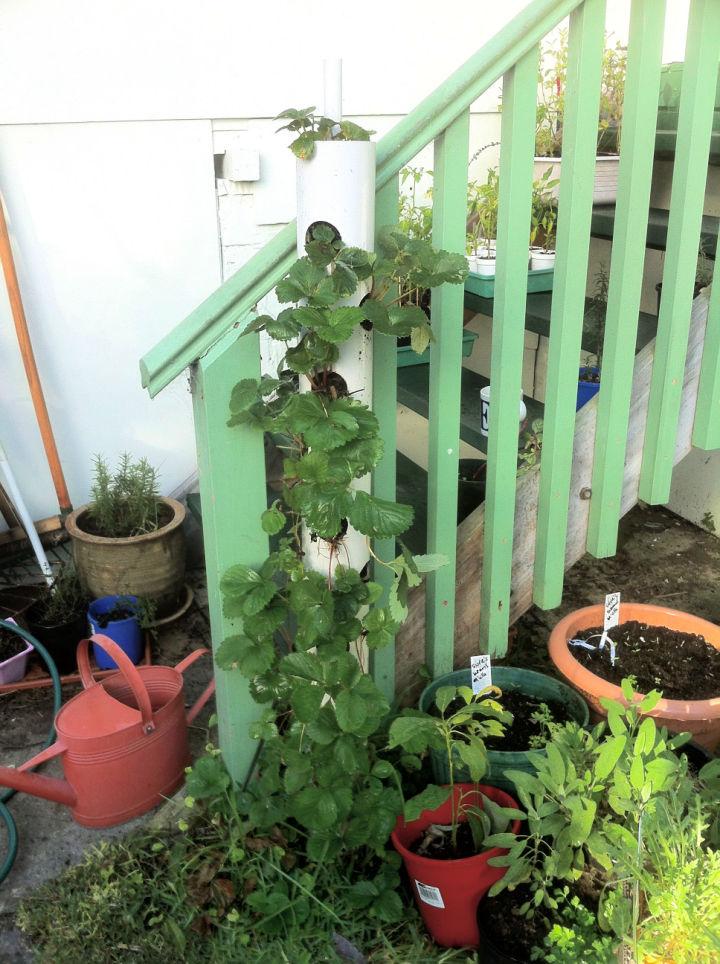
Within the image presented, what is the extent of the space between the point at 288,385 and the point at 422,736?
2.64 ft

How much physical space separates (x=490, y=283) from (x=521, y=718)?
139cm

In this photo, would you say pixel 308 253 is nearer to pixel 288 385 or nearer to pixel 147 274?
pixel 288 385

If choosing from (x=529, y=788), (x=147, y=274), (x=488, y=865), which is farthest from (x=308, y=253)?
(x=147, y=274)

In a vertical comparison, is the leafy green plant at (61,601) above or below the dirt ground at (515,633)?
above

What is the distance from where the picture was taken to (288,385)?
6.07 ft

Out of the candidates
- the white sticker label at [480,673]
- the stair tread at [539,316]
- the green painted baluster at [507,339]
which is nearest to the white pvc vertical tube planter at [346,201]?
the green painted baluster at [507,339]

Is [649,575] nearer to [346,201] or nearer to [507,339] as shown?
[507,339]

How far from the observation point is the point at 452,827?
195cm

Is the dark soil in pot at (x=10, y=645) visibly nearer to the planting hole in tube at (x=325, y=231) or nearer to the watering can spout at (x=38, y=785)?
the watering can spout at (x=38, y=785)

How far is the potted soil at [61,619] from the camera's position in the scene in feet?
10.0

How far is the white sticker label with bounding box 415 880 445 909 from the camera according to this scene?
1869 mm

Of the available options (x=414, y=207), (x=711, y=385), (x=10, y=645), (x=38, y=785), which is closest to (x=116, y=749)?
(x=38, y=785)

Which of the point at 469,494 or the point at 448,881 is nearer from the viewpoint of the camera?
the point at 448,881

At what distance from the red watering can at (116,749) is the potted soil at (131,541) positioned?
0.79 metres
